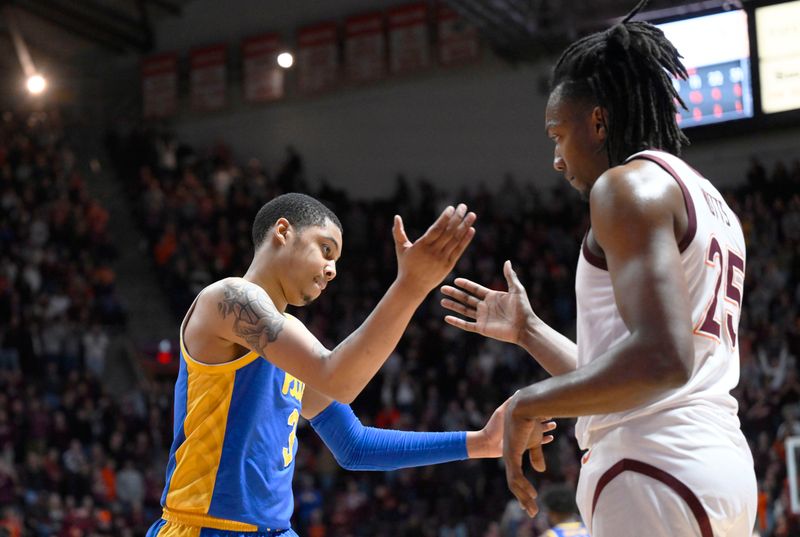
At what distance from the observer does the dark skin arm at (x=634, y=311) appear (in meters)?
2.14

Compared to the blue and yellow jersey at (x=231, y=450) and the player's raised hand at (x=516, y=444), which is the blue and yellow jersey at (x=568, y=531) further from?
the player's raised hand at (x=516, y=444)

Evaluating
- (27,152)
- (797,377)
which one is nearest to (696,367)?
(797,377)

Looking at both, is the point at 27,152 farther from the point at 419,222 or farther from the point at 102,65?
the point at 419,222

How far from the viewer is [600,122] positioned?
2.60m

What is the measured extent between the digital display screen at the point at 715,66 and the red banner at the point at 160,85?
589 inches

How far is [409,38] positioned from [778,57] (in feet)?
36.6

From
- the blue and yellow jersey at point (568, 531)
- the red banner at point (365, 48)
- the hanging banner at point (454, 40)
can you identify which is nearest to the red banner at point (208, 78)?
the red banner at point (365, 48)

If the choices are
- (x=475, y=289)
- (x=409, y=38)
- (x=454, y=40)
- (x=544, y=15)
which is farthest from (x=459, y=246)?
(x=409, y=38)

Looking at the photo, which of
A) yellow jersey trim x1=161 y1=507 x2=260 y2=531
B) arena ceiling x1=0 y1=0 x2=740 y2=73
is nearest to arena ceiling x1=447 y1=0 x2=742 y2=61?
arena ceiling x1=0 y1=0 x2=740 y2=73

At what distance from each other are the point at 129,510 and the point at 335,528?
261 cm

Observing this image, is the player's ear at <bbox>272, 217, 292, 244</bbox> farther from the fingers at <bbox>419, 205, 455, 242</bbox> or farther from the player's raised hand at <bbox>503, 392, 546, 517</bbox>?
the player's raised hand at <bbox>503, 392, 546, 517</bbox>

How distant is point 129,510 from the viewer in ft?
42.3

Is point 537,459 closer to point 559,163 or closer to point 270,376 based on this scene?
point 559,163

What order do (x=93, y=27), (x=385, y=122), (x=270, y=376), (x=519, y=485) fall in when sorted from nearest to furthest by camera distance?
(x=519, y=485) < (x=270, y=376) < (x=385, y=122) < (x=93, y=27)
